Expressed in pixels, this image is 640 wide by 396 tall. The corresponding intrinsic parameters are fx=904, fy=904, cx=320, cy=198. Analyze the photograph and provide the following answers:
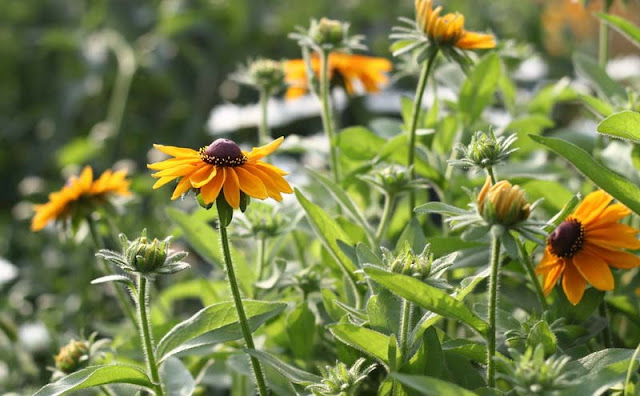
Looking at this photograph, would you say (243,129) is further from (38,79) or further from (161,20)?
(38,79)

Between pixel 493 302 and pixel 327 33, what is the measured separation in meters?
0.49

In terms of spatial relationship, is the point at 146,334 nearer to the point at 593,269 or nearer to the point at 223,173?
the point at 223,173

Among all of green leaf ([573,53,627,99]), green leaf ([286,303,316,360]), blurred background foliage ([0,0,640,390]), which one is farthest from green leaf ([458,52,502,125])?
blurred background foliage ([0,0,640,390])

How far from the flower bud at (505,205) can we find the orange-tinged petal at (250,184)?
0.19m

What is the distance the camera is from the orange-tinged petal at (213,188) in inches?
29.9

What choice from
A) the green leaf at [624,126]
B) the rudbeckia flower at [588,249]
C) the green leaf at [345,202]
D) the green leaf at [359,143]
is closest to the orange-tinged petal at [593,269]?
the rudbeckia flower at [588,249]

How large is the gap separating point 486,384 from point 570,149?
223mm

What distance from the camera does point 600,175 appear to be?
2.65ft

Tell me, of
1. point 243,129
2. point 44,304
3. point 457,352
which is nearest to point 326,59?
point 457,352

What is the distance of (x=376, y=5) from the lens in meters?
2.92

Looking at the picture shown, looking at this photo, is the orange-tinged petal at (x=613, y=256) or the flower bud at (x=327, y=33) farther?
the flower bud at (x=327, y=33)

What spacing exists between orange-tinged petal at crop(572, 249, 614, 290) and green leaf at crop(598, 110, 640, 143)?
0.12m

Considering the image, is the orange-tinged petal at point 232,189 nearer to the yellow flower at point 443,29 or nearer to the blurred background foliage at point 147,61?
the yellow flower at point 443,29

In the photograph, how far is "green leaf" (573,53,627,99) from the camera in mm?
1069
